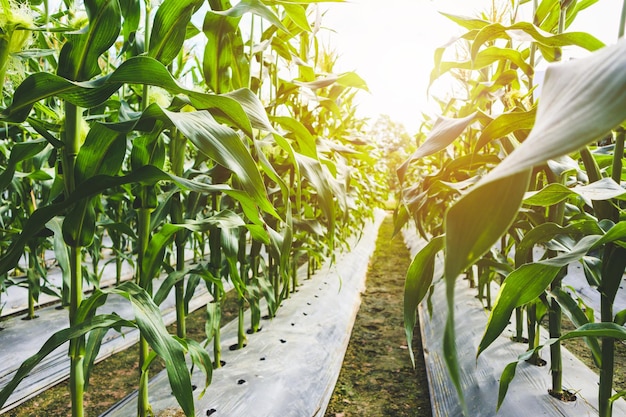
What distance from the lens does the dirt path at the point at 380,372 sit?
1374 mm

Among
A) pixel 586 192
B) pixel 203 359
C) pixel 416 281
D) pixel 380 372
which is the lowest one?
pixel 380 372

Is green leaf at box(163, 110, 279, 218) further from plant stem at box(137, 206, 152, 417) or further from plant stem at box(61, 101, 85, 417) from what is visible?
plant stem at box(137, 206, 152, 417)

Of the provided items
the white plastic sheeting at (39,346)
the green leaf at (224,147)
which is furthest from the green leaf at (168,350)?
the white plastic sheeting at (39,346)

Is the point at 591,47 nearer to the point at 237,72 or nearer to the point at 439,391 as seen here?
the point at 237,72

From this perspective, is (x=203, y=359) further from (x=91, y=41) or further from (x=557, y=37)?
(x=557, y=37)

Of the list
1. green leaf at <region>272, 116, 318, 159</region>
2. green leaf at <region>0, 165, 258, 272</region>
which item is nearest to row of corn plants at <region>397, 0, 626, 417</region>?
green leaf at <region>272, 116, 318, 159</region>

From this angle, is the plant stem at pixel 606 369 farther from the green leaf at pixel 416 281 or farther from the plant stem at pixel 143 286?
the plant stem at pixel 143 286

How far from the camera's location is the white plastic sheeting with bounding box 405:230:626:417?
3.10 feet

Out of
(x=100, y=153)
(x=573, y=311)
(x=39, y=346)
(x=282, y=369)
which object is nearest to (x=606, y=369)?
(x=573, y=311)

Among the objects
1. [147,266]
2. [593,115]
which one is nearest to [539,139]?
[593,115]

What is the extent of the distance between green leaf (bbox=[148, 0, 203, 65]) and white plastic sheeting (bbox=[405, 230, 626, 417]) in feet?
2.17

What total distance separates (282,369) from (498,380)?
0.63 m

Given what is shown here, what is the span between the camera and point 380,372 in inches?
65.1

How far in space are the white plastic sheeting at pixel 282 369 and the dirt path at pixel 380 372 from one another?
0.24 feet
